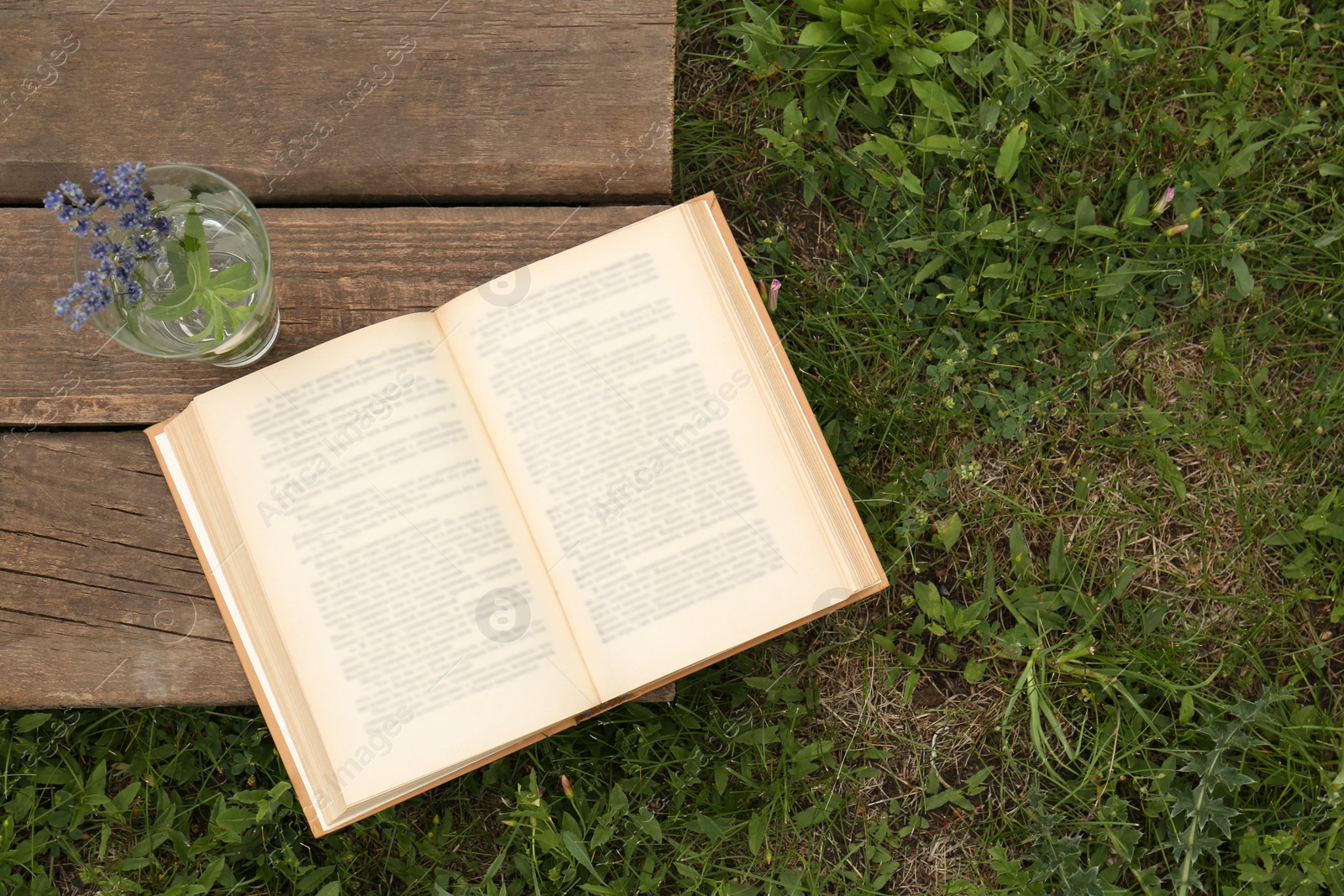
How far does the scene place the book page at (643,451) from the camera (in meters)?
1.51

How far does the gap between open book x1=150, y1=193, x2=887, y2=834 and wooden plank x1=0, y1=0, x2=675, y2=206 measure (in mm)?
234

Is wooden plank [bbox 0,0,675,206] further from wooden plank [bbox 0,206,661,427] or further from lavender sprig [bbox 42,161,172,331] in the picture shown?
lavender sprig [bbox 42,161,172,331]

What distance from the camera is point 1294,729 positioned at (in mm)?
2064

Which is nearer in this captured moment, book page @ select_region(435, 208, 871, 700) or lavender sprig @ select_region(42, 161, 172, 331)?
lavender sprig @ select_region(42, 161, 172, 331)

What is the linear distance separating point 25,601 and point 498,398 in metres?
0.88

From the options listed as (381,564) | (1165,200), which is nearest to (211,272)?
(381,564)

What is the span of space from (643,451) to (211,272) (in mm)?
750

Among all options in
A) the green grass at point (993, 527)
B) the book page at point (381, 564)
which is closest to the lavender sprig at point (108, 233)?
the book page at point (381, 564)

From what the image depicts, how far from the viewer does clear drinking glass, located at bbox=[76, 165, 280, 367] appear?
139cm

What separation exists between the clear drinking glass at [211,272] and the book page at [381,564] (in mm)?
83

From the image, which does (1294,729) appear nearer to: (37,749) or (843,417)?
(843,417)

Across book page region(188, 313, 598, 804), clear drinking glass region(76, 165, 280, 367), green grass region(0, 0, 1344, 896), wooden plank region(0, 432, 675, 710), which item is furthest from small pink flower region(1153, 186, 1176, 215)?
wooden plank region(0, 432, 675, 710)

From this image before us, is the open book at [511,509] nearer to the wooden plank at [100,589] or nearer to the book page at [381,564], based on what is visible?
the book page at [381,564]

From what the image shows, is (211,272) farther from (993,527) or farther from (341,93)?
(993,527)
